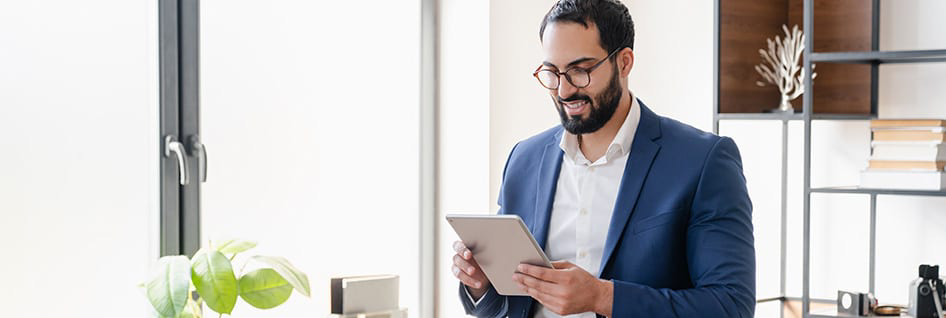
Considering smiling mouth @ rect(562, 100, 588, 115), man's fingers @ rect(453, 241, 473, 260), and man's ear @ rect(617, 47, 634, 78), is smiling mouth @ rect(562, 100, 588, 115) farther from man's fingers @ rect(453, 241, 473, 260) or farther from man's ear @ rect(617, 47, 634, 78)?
man's fingers @ rect(453, 241, 473, 260)

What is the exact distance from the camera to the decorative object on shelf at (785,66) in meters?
3.40

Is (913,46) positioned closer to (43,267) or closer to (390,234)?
(390,234)

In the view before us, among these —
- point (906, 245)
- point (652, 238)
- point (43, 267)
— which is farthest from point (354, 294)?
point (906, 245)

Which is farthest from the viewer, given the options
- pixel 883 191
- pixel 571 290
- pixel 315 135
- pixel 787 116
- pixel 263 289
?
pixel 315 135

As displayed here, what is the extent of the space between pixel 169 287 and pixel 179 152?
596mm

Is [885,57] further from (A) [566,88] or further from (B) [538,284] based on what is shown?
(B) [538,284]

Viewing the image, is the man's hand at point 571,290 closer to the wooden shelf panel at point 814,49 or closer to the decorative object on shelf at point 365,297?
the decorative object on shelf at point 365,297

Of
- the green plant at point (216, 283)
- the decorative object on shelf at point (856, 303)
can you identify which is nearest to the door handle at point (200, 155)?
the green plant at point (216, 283)

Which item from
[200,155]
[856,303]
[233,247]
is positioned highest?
[200,155]

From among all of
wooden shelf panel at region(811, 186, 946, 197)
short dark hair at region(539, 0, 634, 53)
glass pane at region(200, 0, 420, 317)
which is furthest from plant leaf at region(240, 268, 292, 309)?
wooden shelf panel at region(811, 186, 946, 197)

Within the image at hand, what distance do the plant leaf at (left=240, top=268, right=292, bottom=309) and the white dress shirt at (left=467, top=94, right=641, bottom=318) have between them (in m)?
0.88

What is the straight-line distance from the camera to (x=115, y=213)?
280cm

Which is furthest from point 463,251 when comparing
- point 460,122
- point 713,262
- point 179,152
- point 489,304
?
point 460,122

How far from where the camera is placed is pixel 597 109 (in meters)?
1.84
